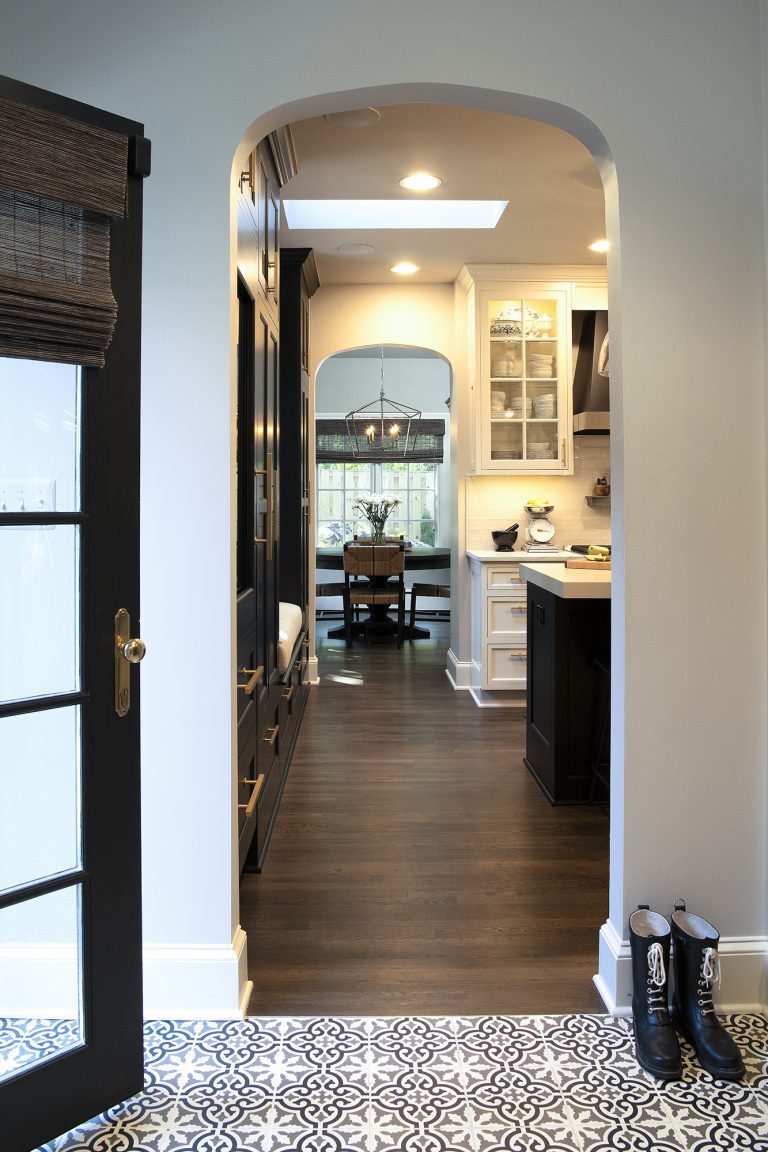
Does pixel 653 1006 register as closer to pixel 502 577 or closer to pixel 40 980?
pixel 40 980

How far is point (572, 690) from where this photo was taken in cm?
362

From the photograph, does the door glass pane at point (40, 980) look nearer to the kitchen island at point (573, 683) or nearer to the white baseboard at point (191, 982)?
the white baseboard at point (191, 982)

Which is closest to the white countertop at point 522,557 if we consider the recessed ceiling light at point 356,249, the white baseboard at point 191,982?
the recessed ceiling light at point 356,249

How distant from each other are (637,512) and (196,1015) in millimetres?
1676

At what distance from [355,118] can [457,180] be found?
36.5 inches

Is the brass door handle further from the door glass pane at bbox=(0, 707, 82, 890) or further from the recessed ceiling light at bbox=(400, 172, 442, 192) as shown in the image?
the recessed ceiling light at bbox=(400, 172, 442, 192)

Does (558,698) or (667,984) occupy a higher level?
(558,698)

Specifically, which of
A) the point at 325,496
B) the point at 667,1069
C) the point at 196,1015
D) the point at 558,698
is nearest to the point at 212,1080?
the point at 196,1015

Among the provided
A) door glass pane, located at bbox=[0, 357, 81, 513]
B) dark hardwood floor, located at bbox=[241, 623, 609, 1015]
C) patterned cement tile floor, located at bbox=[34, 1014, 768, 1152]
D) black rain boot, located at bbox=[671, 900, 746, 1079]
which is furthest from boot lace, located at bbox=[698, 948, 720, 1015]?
door glass pane, located at bbox=[0, 357, 81, 513]

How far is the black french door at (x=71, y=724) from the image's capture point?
1587 mm

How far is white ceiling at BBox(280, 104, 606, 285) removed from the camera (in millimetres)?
3514

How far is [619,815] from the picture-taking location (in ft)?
7.13

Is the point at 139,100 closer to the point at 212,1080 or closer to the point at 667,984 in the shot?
the point at 212,1080

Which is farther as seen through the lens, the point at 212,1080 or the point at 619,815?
the point at 619,815
